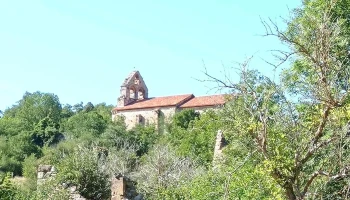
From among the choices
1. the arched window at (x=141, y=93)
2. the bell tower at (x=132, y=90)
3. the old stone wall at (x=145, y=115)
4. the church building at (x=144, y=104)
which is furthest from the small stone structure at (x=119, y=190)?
the arched window at (x=141, y=93)

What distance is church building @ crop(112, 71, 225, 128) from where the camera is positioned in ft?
203

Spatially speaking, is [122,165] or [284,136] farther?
[122,165]

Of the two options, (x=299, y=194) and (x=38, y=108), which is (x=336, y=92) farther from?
(x=38, y=108)

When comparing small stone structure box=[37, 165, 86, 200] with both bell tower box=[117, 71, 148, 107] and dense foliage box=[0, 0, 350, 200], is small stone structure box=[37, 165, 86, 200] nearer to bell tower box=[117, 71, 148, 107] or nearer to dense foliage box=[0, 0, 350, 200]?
dense foliage box=[0, 0, 350, 200]

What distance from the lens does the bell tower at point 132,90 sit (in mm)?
67000

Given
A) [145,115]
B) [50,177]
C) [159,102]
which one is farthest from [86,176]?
[145,115]

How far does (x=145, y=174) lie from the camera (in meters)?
23.8

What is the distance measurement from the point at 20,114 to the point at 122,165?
46.4 metres

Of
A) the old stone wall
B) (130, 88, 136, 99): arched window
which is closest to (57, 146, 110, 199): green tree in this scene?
the old stone wall

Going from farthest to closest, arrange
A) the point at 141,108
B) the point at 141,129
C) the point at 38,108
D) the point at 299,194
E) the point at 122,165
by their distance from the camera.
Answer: the point at 38,108
the point at 141,108
the point at 141,129
the point at 122,165
the point at 299,194

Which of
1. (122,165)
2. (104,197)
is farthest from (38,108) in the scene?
(104,197)

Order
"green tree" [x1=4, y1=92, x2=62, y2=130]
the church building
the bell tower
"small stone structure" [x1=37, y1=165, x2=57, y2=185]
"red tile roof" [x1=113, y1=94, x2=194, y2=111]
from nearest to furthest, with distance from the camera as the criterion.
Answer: "small stone structure" [x1=37, y1=165, x2=57, y2=185]
the church building
"red tile roof" [x1=113, y1=94, x2=194, y2=111]
the bell tower
"green tree" [x1=4, y1=92, x2=62, y2=130]

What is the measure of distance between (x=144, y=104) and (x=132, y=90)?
409 centimetres

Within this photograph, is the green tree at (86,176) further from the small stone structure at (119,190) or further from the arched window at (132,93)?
the arched window at (132,93)
